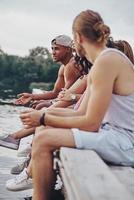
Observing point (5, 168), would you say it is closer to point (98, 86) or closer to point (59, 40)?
point (59, 40)

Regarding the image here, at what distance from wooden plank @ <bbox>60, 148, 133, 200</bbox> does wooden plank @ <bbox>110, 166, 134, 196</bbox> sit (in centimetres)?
12

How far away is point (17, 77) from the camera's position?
7344 cm

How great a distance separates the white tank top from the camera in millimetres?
2955

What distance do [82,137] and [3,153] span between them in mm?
4257

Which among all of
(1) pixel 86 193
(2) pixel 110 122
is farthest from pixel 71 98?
(1) pixel 86 193

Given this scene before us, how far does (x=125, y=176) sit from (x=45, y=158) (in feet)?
1.80

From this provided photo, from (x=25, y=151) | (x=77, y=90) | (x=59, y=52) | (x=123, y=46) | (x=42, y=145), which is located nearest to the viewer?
(x=42, y=145)

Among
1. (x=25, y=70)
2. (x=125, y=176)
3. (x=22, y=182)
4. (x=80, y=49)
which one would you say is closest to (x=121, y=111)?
(x=80, y=49)

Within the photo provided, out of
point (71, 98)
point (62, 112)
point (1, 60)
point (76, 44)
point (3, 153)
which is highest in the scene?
point (76, 44)

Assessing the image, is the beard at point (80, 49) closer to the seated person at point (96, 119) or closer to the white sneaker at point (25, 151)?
the seated person at point (96, 119)

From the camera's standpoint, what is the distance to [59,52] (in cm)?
625

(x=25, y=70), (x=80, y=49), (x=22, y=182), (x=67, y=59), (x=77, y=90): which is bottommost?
(x=25, y=70)

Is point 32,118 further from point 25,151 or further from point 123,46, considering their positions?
point 25,151

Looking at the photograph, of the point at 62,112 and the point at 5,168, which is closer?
the point at 62,112
